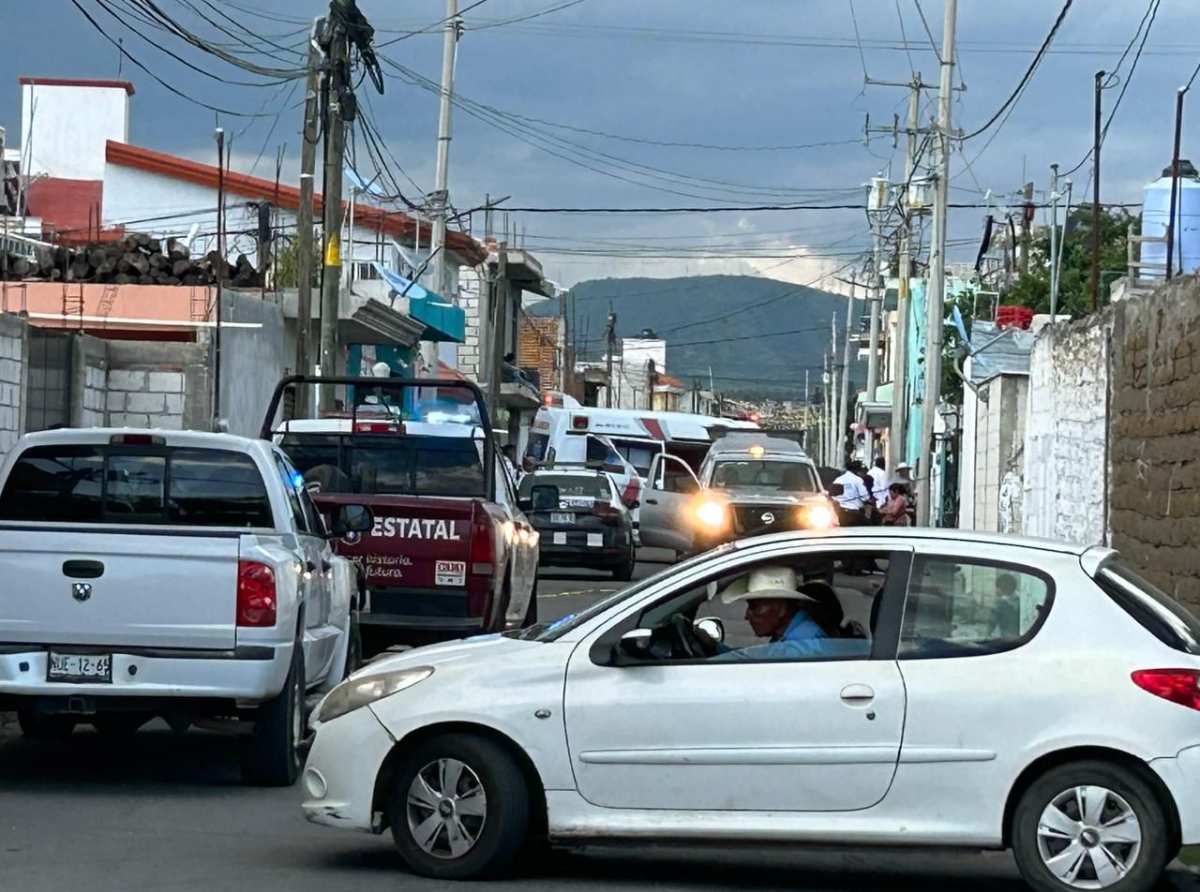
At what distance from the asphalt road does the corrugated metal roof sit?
21.8m

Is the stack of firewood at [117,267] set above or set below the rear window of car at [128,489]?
above

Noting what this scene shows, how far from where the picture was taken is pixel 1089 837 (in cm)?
732

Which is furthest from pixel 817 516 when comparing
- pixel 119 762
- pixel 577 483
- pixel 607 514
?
pixel 119 762

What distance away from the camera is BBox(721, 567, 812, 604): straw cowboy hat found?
8016 millimetres

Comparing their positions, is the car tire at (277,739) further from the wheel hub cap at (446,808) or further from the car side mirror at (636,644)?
the car side mirror at (636,644)

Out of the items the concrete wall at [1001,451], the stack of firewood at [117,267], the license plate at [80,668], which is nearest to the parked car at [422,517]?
the license plate at [80,668]

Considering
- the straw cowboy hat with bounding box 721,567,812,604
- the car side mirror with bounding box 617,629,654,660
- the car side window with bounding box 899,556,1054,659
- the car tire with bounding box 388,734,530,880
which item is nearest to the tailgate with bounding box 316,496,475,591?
the straw cowboy hat with bounding box 721,567,812,604

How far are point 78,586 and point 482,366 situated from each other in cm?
5423

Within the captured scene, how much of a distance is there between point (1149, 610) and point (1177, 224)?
42.0 ft

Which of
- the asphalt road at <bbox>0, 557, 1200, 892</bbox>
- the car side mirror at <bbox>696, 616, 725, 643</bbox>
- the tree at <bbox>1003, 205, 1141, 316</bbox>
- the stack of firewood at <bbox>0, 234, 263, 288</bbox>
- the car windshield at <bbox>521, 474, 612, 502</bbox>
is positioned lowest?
the asphalt road at <bbox>0, 557, 1200, 892</bbox>

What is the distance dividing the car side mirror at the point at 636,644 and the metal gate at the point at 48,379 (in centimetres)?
1348

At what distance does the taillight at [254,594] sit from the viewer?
9.48 m

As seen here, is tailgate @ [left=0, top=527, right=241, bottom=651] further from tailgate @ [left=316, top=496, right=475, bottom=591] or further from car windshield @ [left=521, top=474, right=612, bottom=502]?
car windshield @ [left=521, top=474, right=612, bottom=502]

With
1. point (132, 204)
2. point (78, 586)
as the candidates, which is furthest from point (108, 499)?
point (132, 204)
